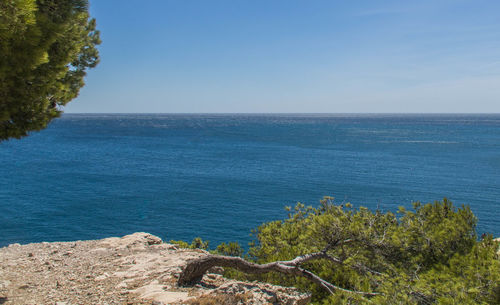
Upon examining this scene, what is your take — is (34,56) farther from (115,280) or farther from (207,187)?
(207,187)

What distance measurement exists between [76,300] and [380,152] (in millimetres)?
86788

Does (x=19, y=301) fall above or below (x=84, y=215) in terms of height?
above

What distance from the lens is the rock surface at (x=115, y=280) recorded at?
9.15 metres

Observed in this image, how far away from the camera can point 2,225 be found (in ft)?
115

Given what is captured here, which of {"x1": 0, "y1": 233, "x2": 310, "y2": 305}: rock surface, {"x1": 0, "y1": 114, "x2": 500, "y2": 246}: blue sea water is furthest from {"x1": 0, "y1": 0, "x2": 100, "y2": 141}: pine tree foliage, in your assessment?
{"x1": 0, "y1": 114, "x2": 500, "y2": 246}: blue sea water

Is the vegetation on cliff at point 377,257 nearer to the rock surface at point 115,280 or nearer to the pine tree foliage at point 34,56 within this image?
the rock surface at point 115,280

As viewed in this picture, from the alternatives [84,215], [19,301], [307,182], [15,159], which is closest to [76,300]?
[19,301]

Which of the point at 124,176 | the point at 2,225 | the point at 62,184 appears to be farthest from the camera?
the point at 124,176

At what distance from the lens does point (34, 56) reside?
24.1 feet

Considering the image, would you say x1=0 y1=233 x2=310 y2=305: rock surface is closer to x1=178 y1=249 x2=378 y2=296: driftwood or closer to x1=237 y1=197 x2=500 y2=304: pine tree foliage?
x1=178 y1=249 x2=378 y2=296: driftwood

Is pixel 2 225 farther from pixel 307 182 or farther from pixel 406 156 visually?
pixel 406 156

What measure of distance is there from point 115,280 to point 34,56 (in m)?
7.20

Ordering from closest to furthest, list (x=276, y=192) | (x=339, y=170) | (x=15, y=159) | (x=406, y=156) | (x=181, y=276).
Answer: (x=181, y=276) → (x=276, y=192) → (x=339, y=170) → (x=15, y=159) → (x=406, y=156)

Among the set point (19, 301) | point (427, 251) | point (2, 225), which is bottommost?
point (2, 225)
